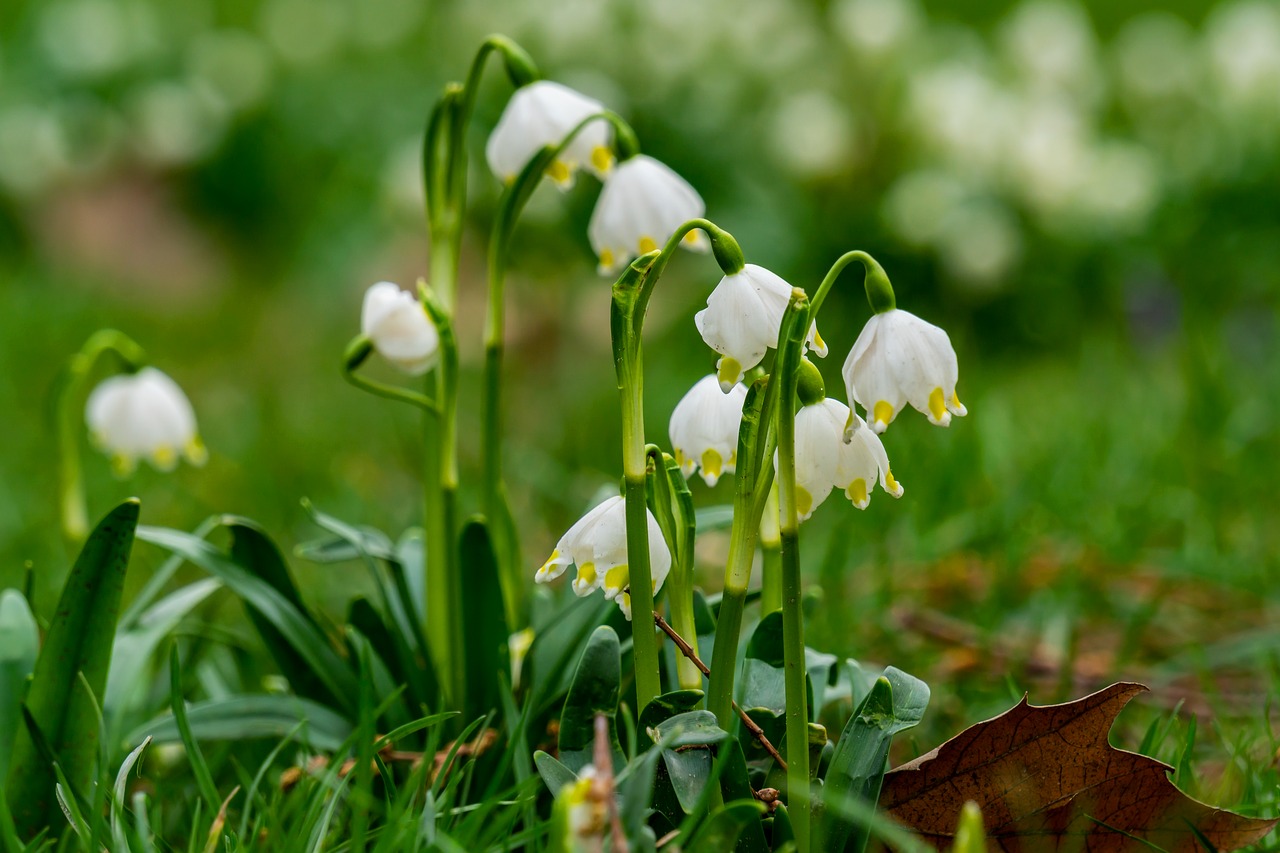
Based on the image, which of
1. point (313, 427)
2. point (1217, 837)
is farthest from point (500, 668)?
point (313, 427)

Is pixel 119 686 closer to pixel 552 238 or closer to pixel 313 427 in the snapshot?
pixel 313 427

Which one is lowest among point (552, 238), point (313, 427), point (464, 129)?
point (313, 427)

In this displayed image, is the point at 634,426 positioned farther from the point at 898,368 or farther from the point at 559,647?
the point at 559,647

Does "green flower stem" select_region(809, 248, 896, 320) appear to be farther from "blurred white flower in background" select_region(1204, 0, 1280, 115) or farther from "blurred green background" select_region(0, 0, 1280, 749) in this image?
"blurred white flower in background" select_region(1204, 0, 1280, 115)

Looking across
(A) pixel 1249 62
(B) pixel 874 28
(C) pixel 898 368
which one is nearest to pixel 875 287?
(C) pixel 898 368

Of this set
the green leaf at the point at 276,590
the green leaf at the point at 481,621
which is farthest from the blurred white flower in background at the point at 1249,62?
the green leaf at the point at 276,590

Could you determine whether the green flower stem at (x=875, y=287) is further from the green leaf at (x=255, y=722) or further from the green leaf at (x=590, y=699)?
the green leaf at (x=255, y=722)

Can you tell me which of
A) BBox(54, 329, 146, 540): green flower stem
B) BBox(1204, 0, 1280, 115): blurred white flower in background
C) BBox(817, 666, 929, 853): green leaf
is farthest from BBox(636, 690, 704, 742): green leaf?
BBox(1204, 0, 1280, 115): blurred white flower in background
